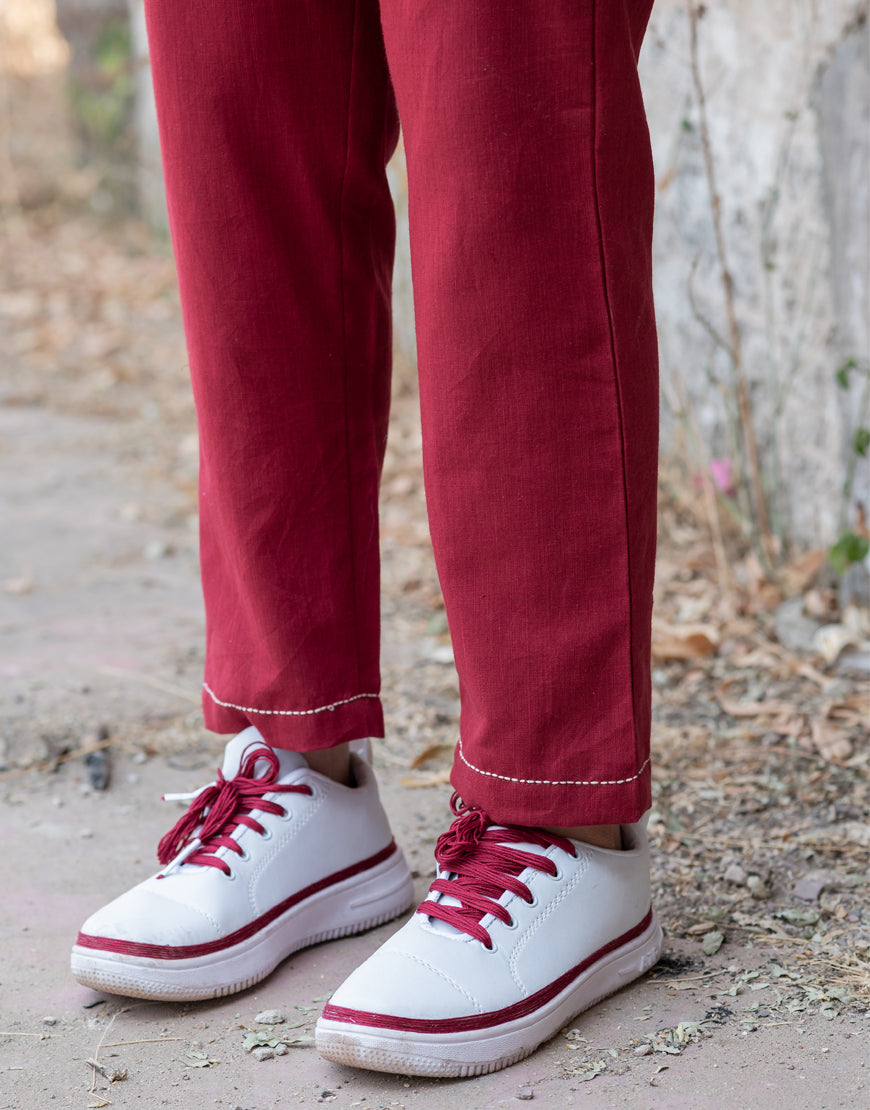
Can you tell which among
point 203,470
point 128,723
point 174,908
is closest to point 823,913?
Answer: point 174,908

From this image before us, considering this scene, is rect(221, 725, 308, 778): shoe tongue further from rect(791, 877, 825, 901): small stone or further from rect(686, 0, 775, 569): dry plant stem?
rect(686, 0, 775, 569): dry plant stem

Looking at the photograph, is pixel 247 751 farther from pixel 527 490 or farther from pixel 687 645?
pixel 687 645

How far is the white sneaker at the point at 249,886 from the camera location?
977 mm

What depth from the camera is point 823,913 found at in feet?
3.54

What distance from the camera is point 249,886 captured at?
40.7 inches

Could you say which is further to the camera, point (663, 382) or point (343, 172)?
point (663, 382)

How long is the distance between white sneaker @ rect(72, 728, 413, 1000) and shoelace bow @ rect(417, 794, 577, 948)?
6.0 inches

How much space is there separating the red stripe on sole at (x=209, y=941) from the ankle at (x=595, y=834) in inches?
9.7

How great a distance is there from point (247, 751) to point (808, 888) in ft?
1.82

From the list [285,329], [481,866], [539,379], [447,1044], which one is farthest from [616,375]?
[447,1044]

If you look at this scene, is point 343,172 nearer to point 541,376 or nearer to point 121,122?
point 541,376

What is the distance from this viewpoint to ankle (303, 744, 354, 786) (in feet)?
3.61

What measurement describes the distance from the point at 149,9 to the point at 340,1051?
0.82m

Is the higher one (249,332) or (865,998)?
(249,332)
